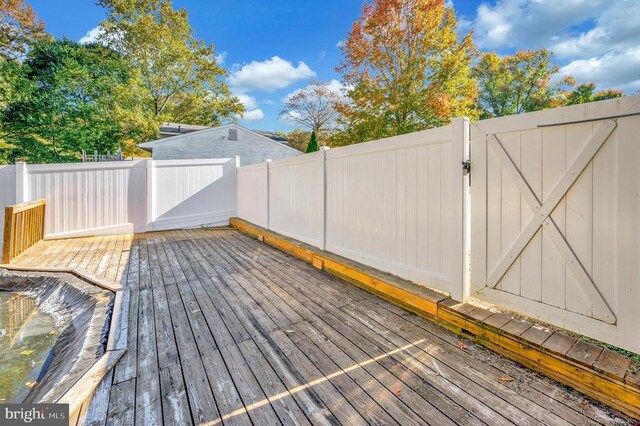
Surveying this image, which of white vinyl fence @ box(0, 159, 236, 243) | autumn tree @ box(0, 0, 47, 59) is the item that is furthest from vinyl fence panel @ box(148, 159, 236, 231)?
autumn tree @ box(0, 0, 47, 59)

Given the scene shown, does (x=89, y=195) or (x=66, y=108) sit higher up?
(x=66, y=108)

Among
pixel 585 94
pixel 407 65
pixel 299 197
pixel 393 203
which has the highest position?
pixel 585 94

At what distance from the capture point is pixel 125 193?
6566 millimetres

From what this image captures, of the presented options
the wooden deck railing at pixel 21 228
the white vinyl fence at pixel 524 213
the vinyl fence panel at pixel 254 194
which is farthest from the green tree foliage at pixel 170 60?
the white vinyl fence at pixel 524 213

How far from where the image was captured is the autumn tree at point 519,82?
68.4 feet

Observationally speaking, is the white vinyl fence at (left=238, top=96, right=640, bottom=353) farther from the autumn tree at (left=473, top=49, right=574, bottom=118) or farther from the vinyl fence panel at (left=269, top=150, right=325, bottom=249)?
the autumn tree at (left=473, top=49, right=574, bottom=118)

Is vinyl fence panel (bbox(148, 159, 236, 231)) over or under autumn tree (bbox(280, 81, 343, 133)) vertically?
under

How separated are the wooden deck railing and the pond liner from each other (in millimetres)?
538

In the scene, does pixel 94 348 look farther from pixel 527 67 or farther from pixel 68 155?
pixel 527 67

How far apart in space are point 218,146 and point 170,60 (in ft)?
38.0

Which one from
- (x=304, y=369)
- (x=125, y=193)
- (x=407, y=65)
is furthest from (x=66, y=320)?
(x=407, y=65)

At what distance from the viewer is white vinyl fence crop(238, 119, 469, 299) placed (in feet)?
7.91

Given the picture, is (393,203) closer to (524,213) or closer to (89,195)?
(524,213)

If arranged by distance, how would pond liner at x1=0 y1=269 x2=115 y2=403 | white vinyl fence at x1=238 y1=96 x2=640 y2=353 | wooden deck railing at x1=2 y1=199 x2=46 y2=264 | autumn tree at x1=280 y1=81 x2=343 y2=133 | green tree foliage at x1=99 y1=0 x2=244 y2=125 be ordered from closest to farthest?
white vinyl fence at x1=238 y1=96 x2=640 y2=353 < pond liner at x1=0 y1=269 x2=115 y2=403 < wooden deck railing at x1=2 y1=199 x2=46 y2=264 < green tree foliage at x1=99 y1=0 x2=244 y2=125 < autumn tree at x1=280 y1=81 x2=343 y2=133
